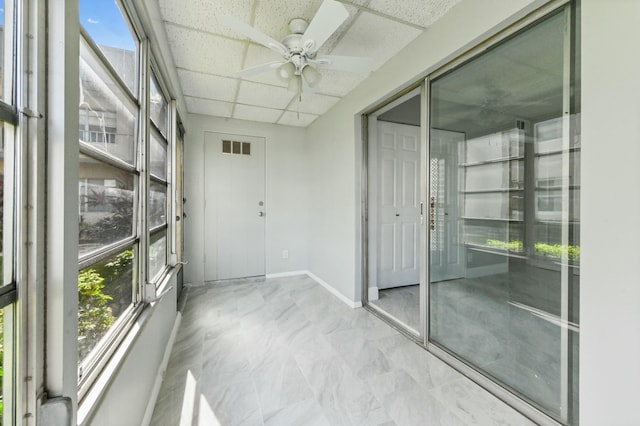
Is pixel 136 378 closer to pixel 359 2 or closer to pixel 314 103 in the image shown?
pixel 359 2

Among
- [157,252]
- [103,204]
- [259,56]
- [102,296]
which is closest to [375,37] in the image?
[259,56]

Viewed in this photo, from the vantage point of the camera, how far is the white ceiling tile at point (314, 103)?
3107 mm

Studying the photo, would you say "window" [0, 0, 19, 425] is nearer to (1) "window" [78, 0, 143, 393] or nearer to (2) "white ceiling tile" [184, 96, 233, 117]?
(1) "window" [78, 0, 143, 393]

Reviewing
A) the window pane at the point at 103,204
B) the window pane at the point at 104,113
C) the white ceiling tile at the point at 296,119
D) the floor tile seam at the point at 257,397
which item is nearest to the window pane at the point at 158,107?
the window pane at the point at 104,113

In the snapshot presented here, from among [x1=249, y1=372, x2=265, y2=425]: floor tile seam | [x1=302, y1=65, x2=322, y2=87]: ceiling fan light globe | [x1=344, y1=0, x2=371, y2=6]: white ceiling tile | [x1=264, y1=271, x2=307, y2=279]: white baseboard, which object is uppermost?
[x1=344, y1=0, x2=371, y2=6]: white ceiling tile

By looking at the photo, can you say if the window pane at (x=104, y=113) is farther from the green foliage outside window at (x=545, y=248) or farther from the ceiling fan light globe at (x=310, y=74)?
the green foliage outside window at (x=545, y=248)

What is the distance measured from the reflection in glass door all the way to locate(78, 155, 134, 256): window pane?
6.78 ft

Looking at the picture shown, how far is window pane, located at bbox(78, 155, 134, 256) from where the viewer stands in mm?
952

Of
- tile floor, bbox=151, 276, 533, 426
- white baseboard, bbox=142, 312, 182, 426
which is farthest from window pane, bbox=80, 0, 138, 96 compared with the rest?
tile floor, bbox=151, 276, 533, 426

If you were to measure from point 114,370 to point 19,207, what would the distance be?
0.70 metres

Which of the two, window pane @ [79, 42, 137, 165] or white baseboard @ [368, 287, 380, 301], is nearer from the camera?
window pane @ [79, 42, 137, 165]

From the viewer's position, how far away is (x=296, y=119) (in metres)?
3.87

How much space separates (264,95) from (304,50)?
1414 millimetres

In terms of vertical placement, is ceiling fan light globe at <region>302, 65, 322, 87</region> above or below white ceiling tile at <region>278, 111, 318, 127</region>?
below
